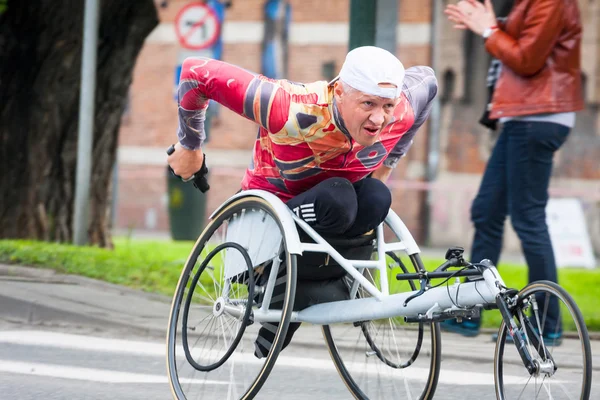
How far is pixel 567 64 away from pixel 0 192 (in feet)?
17.7

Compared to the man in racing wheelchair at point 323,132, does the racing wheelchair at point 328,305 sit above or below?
below

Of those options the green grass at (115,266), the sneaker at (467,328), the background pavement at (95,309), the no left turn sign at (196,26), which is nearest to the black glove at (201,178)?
the background pavement at (95,309)

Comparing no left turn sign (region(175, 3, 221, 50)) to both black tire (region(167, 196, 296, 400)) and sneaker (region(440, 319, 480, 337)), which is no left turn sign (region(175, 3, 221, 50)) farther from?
black tire (region(167, 196, 296, 400))

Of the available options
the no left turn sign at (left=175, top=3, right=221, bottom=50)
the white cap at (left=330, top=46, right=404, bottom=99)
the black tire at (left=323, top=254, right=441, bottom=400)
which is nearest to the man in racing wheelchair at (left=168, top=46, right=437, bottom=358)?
the white cap at (left=330, top=46, right=404, bottom=99)

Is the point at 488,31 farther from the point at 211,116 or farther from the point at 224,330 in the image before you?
the point at 211,116

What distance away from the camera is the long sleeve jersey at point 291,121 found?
13.2 feet

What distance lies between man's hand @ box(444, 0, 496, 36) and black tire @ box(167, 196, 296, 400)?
239cm

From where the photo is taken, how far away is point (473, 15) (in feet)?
20.6

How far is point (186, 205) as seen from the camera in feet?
52.0

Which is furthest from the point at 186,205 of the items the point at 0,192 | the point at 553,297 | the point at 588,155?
the point at 553,297

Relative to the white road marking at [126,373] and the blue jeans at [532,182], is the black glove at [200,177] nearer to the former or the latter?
the white road marking at [126,373]

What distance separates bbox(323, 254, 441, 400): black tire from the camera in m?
4.21

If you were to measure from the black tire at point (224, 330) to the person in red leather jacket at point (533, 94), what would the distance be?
2.26 meters

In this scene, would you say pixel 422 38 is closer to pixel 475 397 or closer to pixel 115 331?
pixel 115 331
